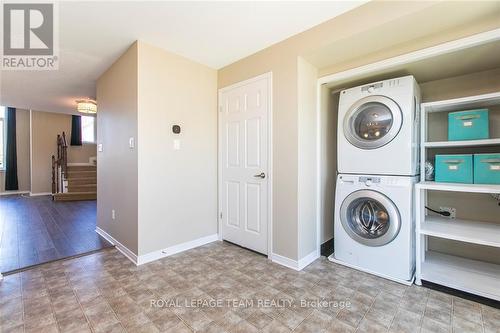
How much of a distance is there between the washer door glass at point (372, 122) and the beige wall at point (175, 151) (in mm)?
1669

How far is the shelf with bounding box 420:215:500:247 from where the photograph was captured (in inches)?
68.2

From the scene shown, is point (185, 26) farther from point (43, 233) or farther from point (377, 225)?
point (43, 233)

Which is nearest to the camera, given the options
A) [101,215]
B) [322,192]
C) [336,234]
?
[336,234]

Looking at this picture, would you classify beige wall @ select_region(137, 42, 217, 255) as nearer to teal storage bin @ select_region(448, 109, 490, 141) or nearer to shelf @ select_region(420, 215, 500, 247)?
shelf @ select_region(420, 215, 500, 247)

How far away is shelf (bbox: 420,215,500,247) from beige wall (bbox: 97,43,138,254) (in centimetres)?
275

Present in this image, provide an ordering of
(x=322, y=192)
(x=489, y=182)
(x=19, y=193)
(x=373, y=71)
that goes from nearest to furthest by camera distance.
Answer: (x=489, y=182)
(x=373, y=71)
(x=322, y=192)
(x=19, y=193)

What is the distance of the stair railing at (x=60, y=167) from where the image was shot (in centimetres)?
605

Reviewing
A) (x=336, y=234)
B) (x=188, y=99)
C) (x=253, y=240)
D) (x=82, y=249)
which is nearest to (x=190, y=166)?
(x=188, y=99)

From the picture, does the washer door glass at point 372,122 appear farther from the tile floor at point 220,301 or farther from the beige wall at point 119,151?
the beige wall at point 119,151

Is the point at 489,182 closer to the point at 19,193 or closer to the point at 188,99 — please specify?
the point at 188,99

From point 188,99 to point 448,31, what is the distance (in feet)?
8.05

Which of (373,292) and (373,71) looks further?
(373,71)

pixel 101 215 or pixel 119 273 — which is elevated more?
pixel 101 215

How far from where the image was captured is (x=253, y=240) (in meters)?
2.68
